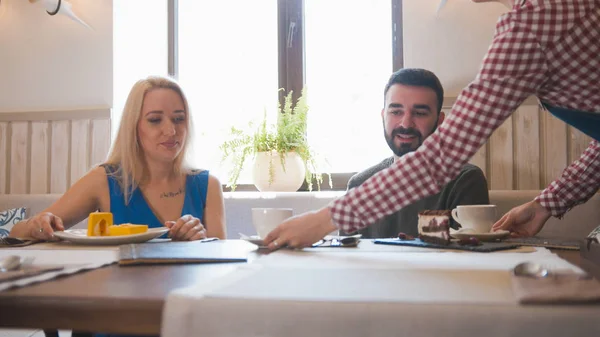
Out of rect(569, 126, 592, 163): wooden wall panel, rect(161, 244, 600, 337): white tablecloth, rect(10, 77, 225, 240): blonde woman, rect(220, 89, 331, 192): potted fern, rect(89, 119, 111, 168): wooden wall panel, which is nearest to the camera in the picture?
rect(161, 244, 600, 337): white tablecloth

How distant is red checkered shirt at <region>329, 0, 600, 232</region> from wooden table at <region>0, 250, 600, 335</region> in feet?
1.16

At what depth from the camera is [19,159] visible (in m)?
3.14

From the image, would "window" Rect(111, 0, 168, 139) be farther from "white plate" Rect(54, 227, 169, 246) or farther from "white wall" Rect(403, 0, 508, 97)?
"white plate" Rect(54, 227, 169, 246)

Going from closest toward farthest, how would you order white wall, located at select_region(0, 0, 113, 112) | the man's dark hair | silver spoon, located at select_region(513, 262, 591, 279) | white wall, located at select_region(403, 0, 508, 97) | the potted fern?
silver spoon, located at select_region(513, 262, 591, 279), the man's dark hair, white wall, located at select_region(403, 0, 508, 97), the potted fern, white wall, located at select_region(0, 0, 113, 112)

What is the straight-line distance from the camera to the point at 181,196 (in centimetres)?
189

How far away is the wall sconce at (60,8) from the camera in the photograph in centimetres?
310

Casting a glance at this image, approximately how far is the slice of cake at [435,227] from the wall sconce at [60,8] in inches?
103

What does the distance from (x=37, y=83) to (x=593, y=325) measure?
331 centimetres

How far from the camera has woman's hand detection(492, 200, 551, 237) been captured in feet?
4.59

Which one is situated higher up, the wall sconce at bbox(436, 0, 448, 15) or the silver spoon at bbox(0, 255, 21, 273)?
the wall sconce at bbox(436, 0, 448, 15)

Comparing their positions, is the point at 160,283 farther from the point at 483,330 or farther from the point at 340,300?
the point at 483,330

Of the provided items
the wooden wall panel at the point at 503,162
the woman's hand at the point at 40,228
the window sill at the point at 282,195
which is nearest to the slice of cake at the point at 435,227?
the woman's hand at the point at 40,228

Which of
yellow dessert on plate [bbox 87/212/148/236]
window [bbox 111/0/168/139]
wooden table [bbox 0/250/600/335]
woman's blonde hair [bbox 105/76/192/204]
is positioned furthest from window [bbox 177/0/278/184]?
wooden table [bbox 0/250/600/335]

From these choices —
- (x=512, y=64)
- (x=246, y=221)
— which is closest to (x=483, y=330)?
(x=512, y=64)
